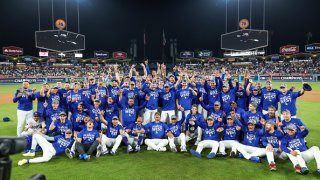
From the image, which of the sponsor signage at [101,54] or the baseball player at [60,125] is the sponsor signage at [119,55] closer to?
the sponsor signage at [101,54]

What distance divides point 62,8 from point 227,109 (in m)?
51.1

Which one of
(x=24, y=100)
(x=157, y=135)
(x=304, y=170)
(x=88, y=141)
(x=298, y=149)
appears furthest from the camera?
(x=24, y=100)

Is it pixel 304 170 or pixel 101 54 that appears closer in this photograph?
pixel 304 170

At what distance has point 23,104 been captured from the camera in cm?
940

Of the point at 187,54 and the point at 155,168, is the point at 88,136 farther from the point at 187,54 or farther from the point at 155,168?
the point at 187,54

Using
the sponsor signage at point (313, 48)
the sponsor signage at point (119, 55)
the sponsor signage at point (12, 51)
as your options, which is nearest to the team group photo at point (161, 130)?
the sponsor signage at point (313, 48)

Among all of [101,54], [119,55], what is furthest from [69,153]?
[119,55]

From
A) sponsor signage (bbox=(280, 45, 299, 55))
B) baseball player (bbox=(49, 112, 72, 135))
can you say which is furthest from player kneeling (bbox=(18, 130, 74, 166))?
sponsor signage (bbox=(280, 45, 299, 55))

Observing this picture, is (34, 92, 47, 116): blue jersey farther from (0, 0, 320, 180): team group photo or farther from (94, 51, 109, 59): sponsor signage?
(94, 51, 109, 59): sponsor signage

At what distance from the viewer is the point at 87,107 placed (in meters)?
9.45

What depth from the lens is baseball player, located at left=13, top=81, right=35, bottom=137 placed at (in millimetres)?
9266

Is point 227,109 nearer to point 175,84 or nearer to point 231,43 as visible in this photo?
point 175,84

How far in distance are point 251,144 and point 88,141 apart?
5.02 metres

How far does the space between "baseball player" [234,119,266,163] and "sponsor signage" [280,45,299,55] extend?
193 ft
